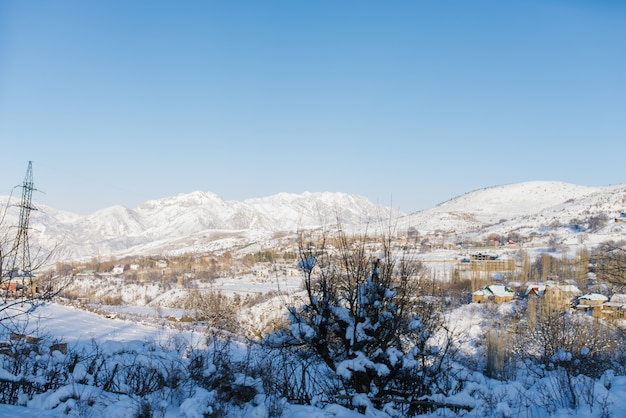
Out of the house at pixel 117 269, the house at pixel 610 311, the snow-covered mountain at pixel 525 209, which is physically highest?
the snow-covered mountain at pixel 525 209

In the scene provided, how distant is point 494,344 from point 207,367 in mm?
22896

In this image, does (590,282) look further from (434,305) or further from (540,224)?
(540,224)

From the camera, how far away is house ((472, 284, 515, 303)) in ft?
141

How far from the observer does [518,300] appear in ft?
138

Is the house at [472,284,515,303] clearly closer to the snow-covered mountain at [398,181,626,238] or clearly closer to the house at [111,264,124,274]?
the snow-covered mountain at [398,181,626,238]

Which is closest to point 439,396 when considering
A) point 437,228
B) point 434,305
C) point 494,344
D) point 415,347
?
point 415,347

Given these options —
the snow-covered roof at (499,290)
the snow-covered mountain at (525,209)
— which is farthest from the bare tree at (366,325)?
the snow-covered mountain at (525,209)

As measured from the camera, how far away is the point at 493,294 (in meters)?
43.5

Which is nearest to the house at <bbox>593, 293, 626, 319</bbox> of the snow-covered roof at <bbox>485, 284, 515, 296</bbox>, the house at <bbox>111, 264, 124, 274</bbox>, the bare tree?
the snow-covered roof at <bbox>485, 284, 515, 296</bbox>

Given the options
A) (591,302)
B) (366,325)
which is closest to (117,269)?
(591,302)

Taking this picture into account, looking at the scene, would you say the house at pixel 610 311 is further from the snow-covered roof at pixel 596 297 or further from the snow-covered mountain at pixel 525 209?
the snow-covered mountain at pixel 525 209

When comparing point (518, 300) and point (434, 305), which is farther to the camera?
point (518, 300)

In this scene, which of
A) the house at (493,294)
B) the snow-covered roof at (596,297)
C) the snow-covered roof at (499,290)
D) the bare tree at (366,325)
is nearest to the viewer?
the bare tree at (366,325)

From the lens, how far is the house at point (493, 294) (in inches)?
1689
